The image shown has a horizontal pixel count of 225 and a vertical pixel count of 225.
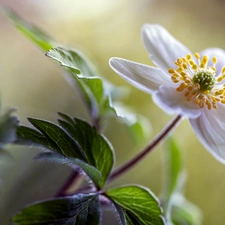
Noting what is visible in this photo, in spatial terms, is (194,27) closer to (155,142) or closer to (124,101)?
(124,101)

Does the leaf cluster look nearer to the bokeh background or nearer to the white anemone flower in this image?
the white anemone flower

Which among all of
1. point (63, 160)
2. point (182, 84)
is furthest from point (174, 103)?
point (63, 160)

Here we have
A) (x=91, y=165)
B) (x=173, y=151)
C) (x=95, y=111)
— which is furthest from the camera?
(x=173, y=151)

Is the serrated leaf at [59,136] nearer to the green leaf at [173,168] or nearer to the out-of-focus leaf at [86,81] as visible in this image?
the out-of-focus leaf at [86,81]

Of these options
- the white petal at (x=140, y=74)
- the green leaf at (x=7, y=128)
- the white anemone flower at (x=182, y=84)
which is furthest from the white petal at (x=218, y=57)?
the green leaf at (x=7, y=128)

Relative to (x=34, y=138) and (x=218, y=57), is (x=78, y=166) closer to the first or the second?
(x=34, y=138)

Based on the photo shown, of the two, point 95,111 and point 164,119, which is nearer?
point 95,111

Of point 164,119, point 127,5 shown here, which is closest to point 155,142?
point 164,119
